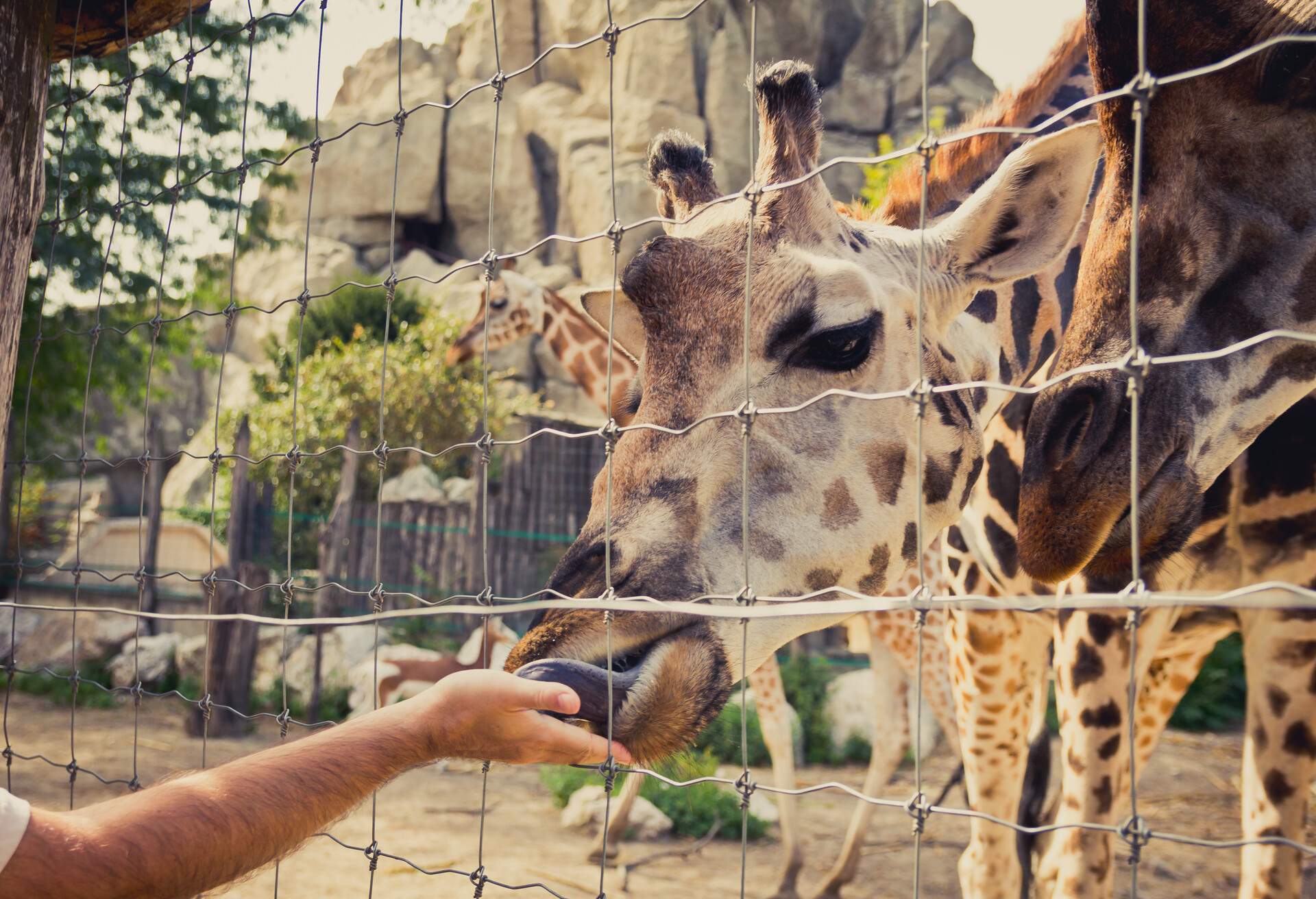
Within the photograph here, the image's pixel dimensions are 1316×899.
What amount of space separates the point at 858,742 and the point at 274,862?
21.2ft

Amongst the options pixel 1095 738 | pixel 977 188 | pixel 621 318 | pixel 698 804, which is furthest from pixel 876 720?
pixel 621 318

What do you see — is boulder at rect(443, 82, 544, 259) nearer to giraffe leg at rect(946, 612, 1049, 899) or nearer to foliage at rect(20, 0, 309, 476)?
foliage at rect(20, 0, 309, 476)

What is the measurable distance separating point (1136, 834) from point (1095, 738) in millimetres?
1577

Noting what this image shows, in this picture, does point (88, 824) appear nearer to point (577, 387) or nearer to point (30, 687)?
point (30, 687)

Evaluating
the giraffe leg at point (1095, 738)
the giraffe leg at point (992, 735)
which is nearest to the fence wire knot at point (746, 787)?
the giraffe leg at point (1095, 738)

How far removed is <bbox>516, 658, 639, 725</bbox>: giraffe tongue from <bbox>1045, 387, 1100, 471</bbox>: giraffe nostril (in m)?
0.80

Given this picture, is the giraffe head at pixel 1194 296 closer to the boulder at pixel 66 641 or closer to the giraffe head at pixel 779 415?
the giraffe head at pixel 779 415

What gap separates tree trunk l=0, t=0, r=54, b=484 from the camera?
2309mm

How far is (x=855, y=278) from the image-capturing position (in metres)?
1.95

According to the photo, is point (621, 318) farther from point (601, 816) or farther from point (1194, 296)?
point (601, 816)

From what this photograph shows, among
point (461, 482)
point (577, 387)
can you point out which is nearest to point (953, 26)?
point (577, 387)

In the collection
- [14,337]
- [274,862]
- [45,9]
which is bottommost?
[274,862]

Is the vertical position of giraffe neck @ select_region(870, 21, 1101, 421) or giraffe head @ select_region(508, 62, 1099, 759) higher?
giraffe neck @ select_region(870, 21, 1101, 421)

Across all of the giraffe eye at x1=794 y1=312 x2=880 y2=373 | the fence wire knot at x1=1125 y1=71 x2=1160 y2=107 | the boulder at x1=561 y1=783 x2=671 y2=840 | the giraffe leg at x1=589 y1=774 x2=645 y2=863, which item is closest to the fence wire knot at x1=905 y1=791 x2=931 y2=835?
the giraffe eye at x1=794 y1=312 x2=880 y2=373
